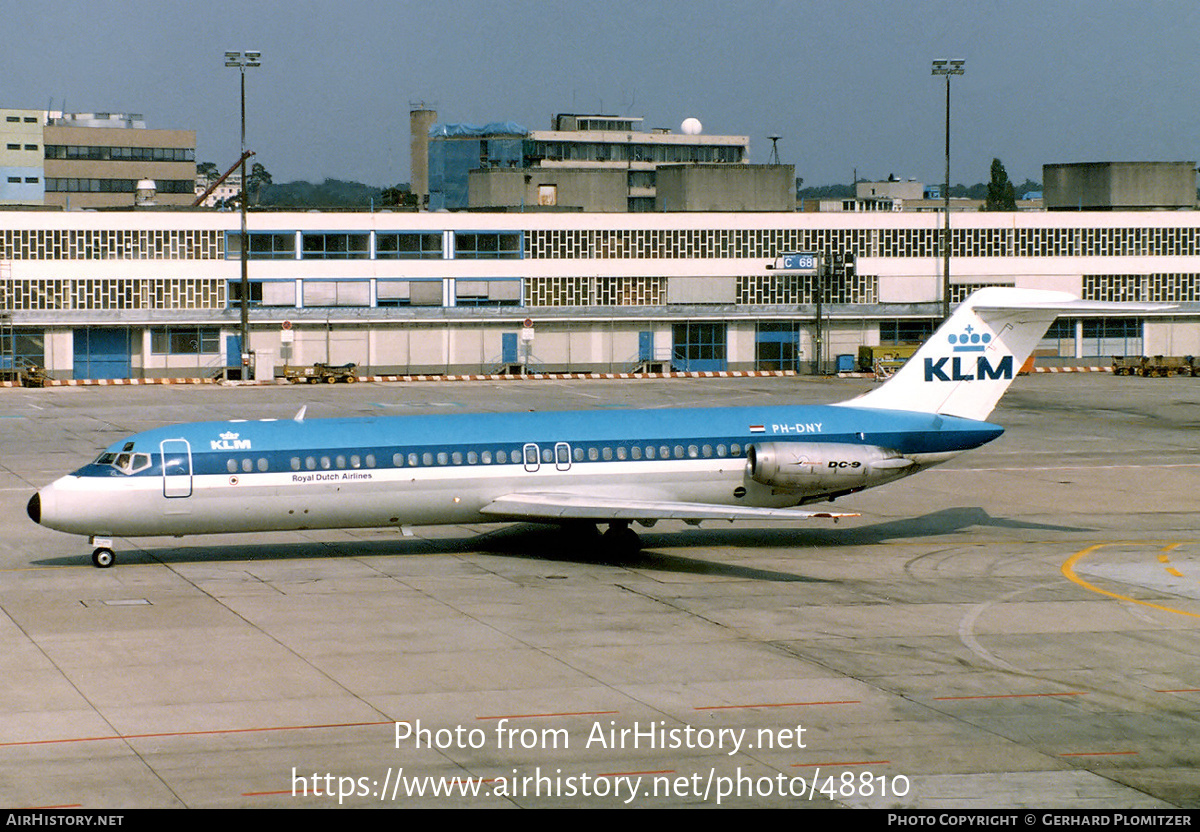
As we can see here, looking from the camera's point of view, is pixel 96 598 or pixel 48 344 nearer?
pixel 96 598

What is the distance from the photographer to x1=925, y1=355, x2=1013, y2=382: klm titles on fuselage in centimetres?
3459

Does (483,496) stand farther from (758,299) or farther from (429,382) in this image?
(758,299)

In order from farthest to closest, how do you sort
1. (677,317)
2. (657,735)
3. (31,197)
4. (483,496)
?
(31,197) → (677,317) → (483,496) → (657,735)

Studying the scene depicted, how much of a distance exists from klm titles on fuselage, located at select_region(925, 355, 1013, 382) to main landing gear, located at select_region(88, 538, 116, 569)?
19.3 m

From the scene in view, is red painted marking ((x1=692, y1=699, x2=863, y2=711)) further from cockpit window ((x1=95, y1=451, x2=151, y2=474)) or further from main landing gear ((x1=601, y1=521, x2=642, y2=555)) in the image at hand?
cockpit window ((x1=95, y1=451, x2=151, y2=474))

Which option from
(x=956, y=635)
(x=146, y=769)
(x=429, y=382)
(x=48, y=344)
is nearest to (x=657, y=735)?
(x=146, y=769)

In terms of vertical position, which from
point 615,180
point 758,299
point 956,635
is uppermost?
point 615,180

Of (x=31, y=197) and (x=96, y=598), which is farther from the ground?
(x=31, y=197)

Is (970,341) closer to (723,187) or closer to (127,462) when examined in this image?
(127,462)

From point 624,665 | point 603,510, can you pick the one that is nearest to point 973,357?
point 603,510

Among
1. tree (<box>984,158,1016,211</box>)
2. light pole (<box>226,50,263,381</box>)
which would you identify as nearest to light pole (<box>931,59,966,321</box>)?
light pole (<box>226,50,263,381</box>)

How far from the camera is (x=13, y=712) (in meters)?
19.7

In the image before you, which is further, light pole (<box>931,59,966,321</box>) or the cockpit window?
light pole (<box>931,59,966,321</box>)

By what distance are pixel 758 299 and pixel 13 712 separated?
80662mm
